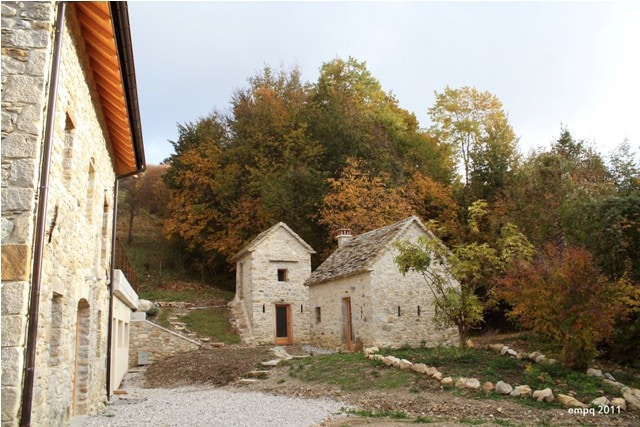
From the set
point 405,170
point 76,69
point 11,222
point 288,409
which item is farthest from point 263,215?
point 11,222

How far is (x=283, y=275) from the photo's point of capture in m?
26.5

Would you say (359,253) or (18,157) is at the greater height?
(359,253)

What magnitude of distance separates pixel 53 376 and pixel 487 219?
22.7m

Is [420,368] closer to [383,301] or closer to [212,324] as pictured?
[383,301]

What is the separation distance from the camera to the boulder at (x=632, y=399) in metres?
9.62

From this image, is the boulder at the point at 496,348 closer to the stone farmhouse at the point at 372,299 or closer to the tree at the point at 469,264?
the tree at the point at 469,264

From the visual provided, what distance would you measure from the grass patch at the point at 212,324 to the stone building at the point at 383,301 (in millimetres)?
5701

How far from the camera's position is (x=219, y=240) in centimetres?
3173

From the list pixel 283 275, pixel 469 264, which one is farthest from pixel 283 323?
pixel 469 264

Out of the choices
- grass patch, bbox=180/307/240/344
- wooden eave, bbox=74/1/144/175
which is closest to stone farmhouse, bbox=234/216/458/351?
grass patch, bbox=180/307/240/344

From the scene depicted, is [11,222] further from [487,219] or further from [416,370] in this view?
[487,219]

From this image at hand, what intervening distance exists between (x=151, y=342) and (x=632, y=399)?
16448 mm

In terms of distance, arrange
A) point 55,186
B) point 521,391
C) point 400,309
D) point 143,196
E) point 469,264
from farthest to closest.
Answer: point 143,196
point 400,309
point 469,264
point 521,391
point 55,186

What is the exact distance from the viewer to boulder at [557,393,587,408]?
945 cm
